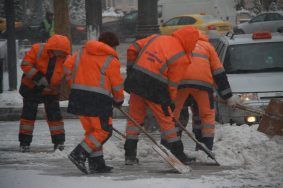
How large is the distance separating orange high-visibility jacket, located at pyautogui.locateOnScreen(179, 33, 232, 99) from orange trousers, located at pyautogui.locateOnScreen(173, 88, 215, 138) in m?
0.09

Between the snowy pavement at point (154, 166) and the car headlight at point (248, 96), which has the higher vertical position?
the car headlight at point (248, 96)

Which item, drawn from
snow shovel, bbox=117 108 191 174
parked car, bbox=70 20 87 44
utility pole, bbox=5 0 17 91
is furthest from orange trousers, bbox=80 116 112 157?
parked car, bbox=70 20 87 44

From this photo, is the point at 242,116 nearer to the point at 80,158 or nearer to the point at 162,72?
the point at 162,72

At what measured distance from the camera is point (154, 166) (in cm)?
937

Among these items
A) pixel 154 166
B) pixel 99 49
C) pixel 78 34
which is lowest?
pixel 78 34

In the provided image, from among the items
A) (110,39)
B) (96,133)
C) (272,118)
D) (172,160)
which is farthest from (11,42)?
(172,160)

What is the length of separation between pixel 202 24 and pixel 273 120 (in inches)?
839

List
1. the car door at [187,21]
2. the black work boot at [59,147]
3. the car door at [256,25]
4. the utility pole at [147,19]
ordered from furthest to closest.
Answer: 1. the car door at [256,25]
2. the car door at [187,21]
3. the utility pole at [147,19]
4. the black work boot at [59,147]

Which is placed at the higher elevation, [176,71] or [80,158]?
[176,71]

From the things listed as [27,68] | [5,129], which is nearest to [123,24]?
[5,129]

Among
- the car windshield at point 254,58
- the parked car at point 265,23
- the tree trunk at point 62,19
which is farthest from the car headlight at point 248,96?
the parked car at point 265,23

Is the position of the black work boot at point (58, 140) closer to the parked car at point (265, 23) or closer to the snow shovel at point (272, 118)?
the snow shovel at point (272, 118)

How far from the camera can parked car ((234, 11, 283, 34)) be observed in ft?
106

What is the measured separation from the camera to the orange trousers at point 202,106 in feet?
32.3
